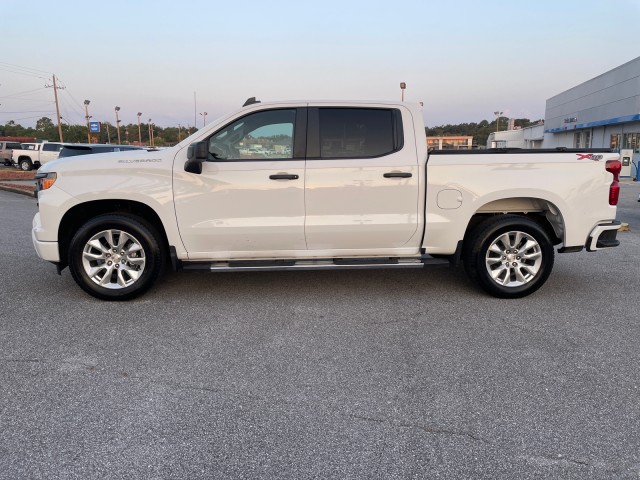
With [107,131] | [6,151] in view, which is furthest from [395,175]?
[107,131]

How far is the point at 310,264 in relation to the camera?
500 centimetres

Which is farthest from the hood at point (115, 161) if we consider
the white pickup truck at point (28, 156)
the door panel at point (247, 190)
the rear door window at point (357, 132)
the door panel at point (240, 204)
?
the white pickup truck at point (28, 156)

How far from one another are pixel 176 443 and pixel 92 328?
2113mm

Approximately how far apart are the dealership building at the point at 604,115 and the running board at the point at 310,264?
17.2 meters

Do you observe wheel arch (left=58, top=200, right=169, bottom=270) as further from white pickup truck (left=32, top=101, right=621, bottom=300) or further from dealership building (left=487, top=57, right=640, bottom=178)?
dealership building (left=487, top=57, right=640, bottom=178)

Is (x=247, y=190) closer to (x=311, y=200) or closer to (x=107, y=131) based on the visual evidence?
(x=311, y=200)

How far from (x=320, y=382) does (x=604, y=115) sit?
34.3 meters

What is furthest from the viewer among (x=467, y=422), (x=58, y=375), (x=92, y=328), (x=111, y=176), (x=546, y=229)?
(x=546, y=229)

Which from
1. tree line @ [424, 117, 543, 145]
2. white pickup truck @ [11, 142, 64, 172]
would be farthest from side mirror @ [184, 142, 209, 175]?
tree line @ [424, 117, 543, 145]

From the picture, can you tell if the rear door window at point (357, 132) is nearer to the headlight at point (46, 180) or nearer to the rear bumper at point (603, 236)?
the rear bumper at point (603, 236)

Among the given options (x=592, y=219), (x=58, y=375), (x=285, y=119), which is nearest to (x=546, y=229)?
(x=592, y=219)

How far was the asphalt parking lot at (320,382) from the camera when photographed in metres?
2.53

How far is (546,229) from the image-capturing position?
560cm

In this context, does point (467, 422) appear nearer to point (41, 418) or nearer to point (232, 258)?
point (41, 418)
